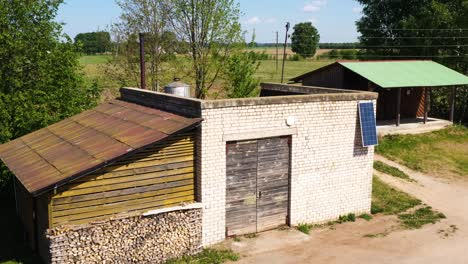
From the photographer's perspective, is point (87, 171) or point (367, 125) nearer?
point (87, 171)

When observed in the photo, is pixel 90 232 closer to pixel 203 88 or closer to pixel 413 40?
pixel 203 88

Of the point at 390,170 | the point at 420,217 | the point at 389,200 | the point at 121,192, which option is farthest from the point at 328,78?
the point at 121,192

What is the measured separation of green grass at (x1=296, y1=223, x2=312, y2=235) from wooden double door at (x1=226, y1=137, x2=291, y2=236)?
16.3 inches

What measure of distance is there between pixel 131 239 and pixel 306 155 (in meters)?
4.96

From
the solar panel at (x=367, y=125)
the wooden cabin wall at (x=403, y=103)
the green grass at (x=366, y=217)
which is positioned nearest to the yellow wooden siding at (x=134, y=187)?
the solar panel at (x=367, y=125)

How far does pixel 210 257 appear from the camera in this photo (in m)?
10.4

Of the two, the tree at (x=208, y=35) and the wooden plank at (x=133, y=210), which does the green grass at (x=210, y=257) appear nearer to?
the wooden plank at (x=133, y=210)

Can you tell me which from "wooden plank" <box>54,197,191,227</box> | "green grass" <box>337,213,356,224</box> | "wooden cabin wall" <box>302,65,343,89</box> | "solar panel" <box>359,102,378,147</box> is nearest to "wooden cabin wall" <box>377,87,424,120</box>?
"wooden cabin wall" <box>302,65,343,89</box>

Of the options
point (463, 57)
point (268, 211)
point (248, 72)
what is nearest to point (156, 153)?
point (268, 211)

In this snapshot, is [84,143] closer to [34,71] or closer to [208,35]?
[34,71]

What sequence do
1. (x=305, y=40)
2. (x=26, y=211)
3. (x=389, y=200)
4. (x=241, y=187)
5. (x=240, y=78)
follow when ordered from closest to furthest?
(x=241, y=187)
(x=26, y=211)
(x=389, y=200)
(x=240, y=78)
(x=305, y=40)

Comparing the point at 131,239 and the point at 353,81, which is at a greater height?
the point at 353,81

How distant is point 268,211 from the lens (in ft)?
39.1

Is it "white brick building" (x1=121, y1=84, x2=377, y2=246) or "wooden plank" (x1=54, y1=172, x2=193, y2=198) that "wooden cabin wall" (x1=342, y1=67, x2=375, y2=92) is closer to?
"white brick building" (x1=121, y1=84, x2=377, y2=246)
